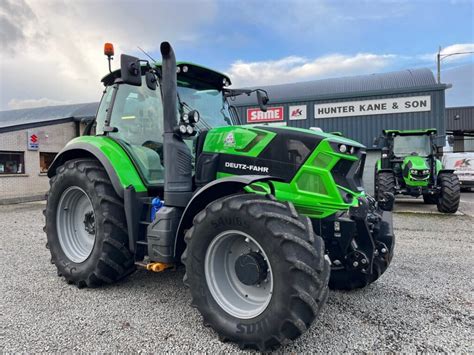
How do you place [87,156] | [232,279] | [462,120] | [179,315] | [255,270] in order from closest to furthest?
1. [255,270]
2. [232,279]
3. [179,315]
4. [87,156]
5. [462,120]

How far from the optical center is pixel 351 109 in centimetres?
1466

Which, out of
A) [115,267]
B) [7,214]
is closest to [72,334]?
[115,267]

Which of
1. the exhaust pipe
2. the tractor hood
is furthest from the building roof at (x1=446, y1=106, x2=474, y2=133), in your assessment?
the exhaust pipe

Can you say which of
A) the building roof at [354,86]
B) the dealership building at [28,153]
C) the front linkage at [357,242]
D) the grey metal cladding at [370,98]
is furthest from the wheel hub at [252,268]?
the grey metal cladding at [370,98]

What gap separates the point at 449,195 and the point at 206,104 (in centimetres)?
859

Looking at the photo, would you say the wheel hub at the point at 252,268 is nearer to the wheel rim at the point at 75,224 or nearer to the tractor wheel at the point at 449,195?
the wheel rim at the point at 75,224

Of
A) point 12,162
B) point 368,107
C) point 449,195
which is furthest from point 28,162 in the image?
point 449,195

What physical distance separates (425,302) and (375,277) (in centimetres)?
51

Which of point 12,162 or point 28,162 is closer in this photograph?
point 12,162

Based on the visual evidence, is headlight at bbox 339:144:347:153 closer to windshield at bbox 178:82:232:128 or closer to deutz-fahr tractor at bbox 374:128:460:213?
windshield at bbox 178:82:232:128

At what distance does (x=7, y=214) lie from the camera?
35.2 feet

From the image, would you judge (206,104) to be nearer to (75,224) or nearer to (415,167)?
(75,224)

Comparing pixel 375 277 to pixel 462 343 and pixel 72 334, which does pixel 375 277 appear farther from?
pixel 72 334

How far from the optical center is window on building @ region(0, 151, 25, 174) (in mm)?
13914
